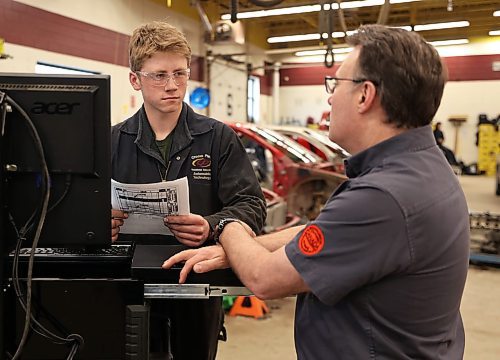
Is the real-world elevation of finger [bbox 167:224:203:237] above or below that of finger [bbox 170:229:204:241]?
above

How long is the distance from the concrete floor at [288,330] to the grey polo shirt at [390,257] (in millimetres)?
2363

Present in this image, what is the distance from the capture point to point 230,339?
3.63m

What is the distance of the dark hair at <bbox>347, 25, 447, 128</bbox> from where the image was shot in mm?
1102

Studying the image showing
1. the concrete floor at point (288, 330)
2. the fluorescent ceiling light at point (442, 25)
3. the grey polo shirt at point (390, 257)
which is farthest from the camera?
the fluorescent ceiling light at point (442, 25)

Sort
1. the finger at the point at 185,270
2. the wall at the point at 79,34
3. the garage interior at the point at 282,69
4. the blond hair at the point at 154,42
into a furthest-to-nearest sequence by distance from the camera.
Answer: the wall at the point at 79,34 → the garage interior at the point at 282,69 → the blond hair at the point at 154,42 → the finger at the point at 185,270

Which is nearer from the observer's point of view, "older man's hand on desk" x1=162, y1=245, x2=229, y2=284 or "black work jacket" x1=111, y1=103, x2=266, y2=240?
"older man's hand on desk" x1=162, y1=245, x2=229, y2=284

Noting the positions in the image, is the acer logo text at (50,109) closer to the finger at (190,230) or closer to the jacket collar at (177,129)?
the finger at (190,230)

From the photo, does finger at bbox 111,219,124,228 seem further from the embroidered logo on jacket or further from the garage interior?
the garage interior

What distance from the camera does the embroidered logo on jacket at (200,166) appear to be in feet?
6.08

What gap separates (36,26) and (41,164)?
6280 mm

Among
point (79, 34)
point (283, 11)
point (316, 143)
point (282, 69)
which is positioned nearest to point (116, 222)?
point (316, 143)

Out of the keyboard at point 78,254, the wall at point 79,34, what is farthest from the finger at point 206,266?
the wall at point 79,34

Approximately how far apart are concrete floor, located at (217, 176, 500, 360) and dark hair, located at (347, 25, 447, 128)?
255 cm

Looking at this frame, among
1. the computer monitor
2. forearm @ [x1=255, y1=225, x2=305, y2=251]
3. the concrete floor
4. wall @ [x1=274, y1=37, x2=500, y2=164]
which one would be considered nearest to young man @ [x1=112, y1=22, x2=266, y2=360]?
forearm @ [x1=255, y1=225, x2=305, y2=251]
